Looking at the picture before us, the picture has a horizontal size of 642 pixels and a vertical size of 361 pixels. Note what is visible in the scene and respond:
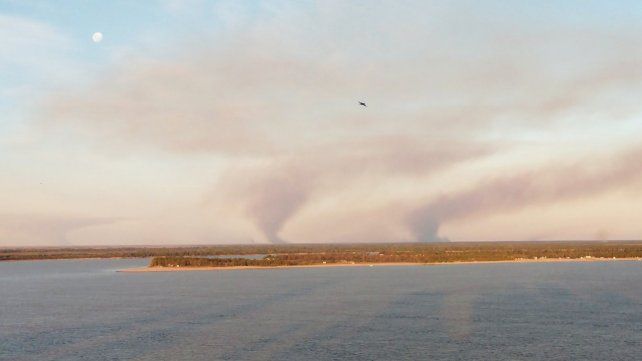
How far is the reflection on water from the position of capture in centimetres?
3634

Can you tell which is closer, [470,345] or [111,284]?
[470,345]

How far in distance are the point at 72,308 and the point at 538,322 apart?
42245 millimetres

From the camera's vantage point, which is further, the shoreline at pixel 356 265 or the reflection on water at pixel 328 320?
the shoreline at pixel 356 265

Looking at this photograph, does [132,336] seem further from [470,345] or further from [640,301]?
[640,301]

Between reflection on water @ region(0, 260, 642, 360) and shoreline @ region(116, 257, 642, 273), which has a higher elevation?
shoreline @ region(116, 257, 642, 273)

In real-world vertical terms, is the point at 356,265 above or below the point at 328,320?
above

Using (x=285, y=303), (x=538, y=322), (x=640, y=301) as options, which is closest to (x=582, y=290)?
(x=640, y=301)

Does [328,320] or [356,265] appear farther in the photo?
[356,265]

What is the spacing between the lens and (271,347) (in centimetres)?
3750

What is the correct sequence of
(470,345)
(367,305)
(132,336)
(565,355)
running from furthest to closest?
(367,305)
(132,336)
(470,345)
(565,355)

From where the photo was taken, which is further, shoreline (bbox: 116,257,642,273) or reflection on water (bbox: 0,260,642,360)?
shoreline (bbox: 116,257,642,273)

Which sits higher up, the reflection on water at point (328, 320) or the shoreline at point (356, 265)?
the shoreline at point (356, 265)

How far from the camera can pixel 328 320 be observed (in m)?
48.1

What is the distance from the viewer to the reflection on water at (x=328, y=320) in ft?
119
